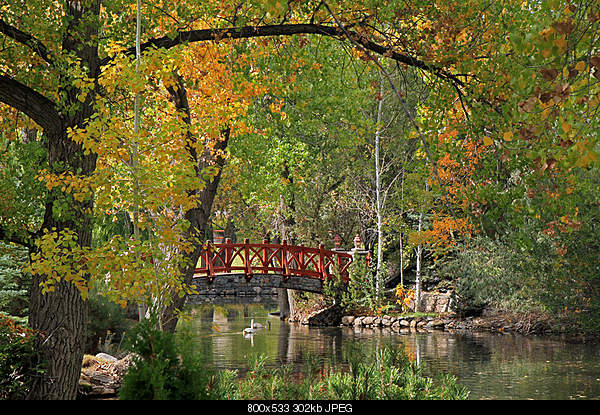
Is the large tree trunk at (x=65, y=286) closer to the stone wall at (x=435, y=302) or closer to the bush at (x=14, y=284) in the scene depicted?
the bush at (x=14, y=284)

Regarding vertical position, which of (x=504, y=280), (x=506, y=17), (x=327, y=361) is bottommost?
(x=327, y=361)

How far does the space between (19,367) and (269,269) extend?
42.9 feet

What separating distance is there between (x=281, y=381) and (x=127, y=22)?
14.2 ft

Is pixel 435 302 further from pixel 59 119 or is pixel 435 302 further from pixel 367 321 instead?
pixel 59 119

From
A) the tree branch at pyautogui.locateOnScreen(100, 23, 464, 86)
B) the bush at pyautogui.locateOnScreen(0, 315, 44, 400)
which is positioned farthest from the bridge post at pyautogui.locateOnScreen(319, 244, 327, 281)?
the bush at pyautogui.locateOnScreen(0, 315, 44, 400)

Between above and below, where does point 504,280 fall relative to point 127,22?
below

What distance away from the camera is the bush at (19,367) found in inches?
248

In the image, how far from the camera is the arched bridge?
60.1 feet

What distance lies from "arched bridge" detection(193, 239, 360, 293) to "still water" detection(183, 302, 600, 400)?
4.48 feet

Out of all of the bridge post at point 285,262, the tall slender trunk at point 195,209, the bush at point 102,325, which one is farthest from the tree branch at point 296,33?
the bridge post at point 285,262

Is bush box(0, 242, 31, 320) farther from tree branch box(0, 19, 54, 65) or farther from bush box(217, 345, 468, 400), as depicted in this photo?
bush box(217, 345, 468, 400)

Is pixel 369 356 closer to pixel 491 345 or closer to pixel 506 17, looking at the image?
pixel 491 345
